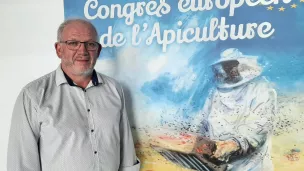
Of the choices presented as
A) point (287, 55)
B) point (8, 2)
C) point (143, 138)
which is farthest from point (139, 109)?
point (8, 2)

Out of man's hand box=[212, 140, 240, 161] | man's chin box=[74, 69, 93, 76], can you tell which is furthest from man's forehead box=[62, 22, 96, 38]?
man's hand box=[212, 140, 240, 161]

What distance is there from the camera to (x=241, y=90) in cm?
156

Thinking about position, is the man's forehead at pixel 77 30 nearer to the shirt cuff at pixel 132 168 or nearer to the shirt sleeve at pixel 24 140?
the shirt sleeve at pixel 24 140

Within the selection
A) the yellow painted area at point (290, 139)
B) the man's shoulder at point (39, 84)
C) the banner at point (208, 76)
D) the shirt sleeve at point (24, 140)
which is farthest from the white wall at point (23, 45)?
the yellow painted area at point (290, 139)

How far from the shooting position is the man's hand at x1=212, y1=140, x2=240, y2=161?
157cm

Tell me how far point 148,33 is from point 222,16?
13.4 inches

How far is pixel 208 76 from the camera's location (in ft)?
5.23

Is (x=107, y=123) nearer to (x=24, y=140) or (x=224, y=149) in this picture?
(x=24, y=140)

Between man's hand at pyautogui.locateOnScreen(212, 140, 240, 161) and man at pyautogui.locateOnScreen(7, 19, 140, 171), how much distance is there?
1.39ft

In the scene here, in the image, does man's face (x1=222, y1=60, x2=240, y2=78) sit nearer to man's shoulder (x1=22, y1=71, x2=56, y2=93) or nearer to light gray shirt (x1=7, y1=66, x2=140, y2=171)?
light gray shirt (x1=7, y1=66, x2=140, y2=171)

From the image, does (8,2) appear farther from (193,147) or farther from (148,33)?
(193,147)

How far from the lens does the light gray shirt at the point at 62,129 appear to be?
1.36 metres

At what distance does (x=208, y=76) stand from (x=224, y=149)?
12.7 inches

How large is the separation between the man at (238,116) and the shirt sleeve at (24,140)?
0.69 m
